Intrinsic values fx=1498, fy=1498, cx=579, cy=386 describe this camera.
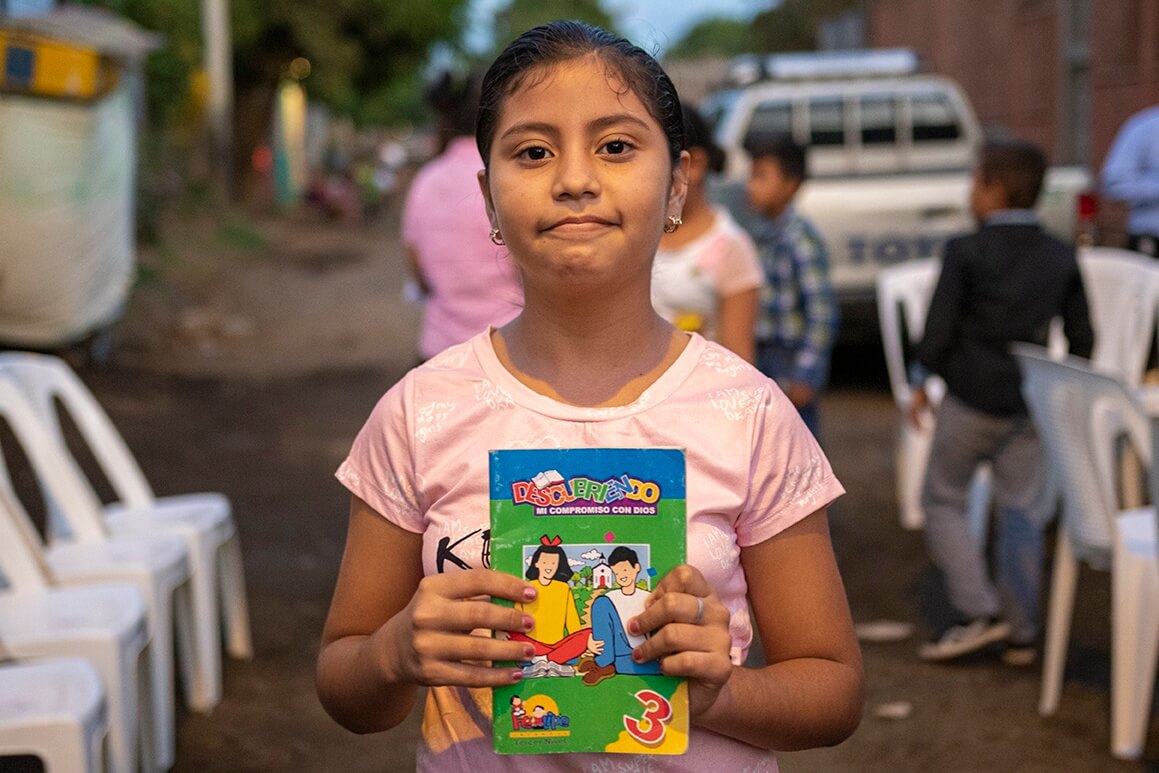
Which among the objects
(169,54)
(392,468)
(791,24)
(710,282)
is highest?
(791,24)

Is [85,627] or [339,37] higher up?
[339,37]

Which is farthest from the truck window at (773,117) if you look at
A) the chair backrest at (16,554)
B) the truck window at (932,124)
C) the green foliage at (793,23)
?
the green foliage at (793,23)

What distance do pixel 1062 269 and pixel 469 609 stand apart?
4279 millimetres

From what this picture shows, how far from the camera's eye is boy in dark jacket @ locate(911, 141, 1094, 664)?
5430 mm

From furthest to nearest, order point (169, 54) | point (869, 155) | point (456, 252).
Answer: point (169, 54), point (869, 155), point (456, 252)

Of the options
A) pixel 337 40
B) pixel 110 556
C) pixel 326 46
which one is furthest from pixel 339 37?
pixel 110 556

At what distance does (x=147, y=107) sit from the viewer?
2231 cm

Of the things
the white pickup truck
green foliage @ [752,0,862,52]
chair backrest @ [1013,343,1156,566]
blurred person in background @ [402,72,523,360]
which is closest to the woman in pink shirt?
chair backrest @ [1013,343,1156,566]

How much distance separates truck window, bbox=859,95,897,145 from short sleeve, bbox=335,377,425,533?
33.2 feet

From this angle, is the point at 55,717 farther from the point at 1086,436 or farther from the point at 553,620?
the point at 1086,436

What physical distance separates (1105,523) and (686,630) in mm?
3589

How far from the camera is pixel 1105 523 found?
4836mm

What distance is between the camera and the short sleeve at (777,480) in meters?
1.89

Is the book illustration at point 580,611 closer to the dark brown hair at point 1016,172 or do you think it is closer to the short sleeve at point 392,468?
the short sleeve at point 392,468
